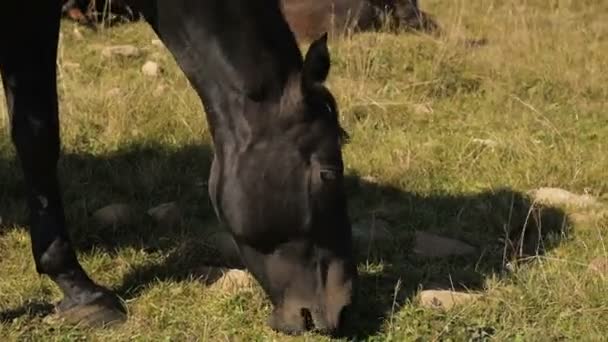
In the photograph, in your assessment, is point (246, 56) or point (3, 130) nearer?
point (246, 56)

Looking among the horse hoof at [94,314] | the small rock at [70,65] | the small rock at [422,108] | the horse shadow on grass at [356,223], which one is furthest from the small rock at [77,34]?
the horse hoof at [94,314]

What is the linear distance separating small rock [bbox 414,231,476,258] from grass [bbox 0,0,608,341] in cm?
5

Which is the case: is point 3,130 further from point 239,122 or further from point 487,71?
point 487,71

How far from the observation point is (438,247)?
433 cm

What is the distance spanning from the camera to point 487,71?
684 centimetres

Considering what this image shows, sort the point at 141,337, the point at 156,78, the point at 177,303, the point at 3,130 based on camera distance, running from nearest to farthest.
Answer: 1. the point at 141,337
2. the point at 177,303
3. the point at 3,130
4. the point at 156,78

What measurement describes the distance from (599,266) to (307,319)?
1.22 meters

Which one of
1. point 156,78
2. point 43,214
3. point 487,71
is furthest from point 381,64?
point 43,214

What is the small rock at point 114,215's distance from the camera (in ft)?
14.6

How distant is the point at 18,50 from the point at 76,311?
3.02 ft

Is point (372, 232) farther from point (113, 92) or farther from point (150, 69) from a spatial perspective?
point (150, 69)

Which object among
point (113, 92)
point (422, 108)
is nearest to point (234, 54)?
point (113, 92)

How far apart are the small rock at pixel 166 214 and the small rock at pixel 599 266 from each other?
168 cm

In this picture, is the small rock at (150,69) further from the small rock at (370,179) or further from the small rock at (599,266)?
the small rock at (599,266)
